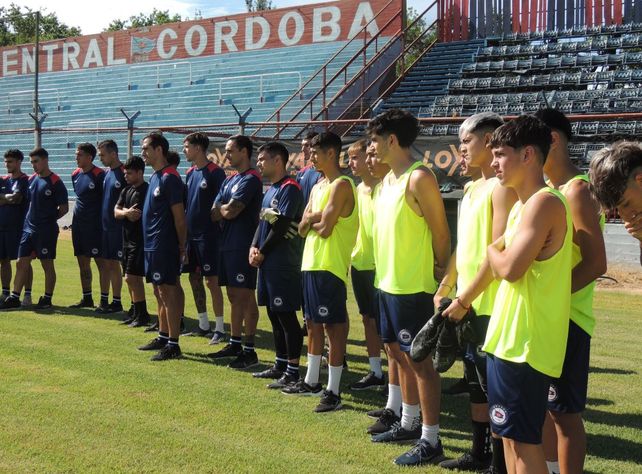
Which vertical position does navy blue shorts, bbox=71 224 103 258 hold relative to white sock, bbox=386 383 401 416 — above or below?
above

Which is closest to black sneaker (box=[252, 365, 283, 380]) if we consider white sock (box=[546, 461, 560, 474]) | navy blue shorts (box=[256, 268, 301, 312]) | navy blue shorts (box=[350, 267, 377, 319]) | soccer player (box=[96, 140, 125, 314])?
navy blue shorts (box=[256, 268, 301, 312])

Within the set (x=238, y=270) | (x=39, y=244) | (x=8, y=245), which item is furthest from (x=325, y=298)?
(x=8, y=245)

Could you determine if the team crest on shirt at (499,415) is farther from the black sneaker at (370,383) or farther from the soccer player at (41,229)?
the soccer player at (41,229)

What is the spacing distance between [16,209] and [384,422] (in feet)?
23.9

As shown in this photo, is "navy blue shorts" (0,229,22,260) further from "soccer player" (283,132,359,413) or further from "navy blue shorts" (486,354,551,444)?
"navy blue shorts" (486,354,551,444)

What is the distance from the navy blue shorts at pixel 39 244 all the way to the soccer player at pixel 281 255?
475 centimetres

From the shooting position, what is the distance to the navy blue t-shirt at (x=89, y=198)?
10.1 metres

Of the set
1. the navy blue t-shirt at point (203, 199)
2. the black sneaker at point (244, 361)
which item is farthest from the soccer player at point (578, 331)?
the navy blue t-shirt at point (203, 199)

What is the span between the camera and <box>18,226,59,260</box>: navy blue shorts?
10047 mm

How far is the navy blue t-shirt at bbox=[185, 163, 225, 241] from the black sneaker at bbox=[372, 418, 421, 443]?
383cm

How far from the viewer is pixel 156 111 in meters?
28.5

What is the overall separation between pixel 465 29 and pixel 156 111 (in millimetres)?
11721

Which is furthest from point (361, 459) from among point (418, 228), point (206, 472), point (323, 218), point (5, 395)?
point (5, 395)

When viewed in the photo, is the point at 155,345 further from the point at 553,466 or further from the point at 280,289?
the point at 553,466
